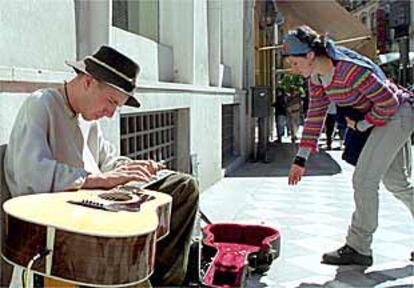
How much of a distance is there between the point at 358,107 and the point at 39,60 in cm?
229

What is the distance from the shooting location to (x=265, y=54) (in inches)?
656

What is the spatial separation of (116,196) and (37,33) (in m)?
1.34

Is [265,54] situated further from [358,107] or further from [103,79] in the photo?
[103,79]

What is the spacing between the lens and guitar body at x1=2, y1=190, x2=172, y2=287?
7.32ft

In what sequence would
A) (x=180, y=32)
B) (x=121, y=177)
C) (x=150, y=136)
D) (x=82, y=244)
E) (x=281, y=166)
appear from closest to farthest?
(x=82, y=244)
(x=121, y=177)
(x=150, y=136)
(x=180, y=32)
(x=281, y=166)

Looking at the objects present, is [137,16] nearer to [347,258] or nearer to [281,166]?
[347,258]

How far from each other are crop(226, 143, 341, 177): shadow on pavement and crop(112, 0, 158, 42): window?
3393 millimetres

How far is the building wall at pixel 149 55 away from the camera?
3357mm

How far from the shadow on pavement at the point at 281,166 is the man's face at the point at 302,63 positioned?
5.43 meters

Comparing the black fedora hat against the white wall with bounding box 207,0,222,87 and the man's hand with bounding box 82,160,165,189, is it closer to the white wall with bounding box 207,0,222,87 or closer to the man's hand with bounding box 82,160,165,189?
the man's hand with bounding box 82,160,165,189

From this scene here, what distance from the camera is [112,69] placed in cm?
294

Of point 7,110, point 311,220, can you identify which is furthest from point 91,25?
point 311,220

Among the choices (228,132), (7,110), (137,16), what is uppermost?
(137,16)

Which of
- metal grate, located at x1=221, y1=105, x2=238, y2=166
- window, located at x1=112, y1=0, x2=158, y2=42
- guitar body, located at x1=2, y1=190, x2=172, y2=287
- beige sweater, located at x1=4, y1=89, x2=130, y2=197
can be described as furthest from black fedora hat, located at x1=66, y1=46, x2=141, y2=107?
metal grate, located at x1=221, y1=105, x2=238, y2=166
